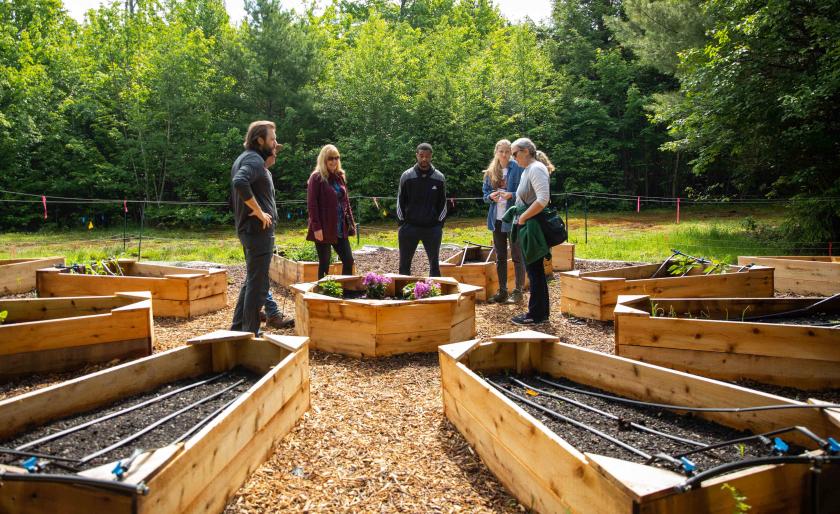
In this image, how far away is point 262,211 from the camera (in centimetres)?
427

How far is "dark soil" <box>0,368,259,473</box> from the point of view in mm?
2403

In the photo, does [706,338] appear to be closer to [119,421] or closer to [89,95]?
[119,421]

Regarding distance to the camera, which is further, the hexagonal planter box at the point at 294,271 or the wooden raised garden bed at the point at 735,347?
the hexagonal planter box at the point at 294,271

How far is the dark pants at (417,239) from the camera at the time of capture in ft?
19.3

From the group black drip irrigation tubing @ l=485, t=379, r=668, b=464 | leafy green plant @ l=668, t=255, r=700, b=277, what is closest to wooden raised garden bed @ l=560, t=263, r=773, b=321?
leafy green plant @ l=668, t=255, r=700, b=277

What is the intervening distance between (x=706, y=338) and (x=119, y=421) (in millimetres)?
3493

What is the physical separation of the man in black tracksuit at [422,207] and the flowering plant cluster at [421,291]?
3.40 feet

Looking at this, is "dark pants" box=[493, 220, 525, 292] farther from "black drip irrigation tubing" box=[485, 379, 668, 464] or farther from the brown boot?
"black drip irrigation tubing" box=[485, 379, 668, 464]

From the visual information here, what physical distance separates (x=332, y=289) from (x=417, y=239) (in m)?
1.36

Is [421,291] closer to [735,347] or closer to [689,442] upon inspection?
[735,347]

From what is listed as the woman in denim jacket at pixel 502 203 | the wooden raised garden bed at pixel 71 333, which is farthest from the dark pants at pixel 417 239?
the wooden raised garden bed at pixel 71 333

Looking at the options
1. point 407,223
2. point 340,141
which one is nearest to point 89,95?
point 340,141

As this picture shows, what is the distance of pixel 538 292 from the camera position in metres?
5.33

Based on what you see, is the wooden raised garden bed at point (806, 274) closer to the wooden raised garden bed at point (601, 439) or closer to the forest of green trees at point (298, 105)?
the wooden raised garden bed at point (601, 439)
